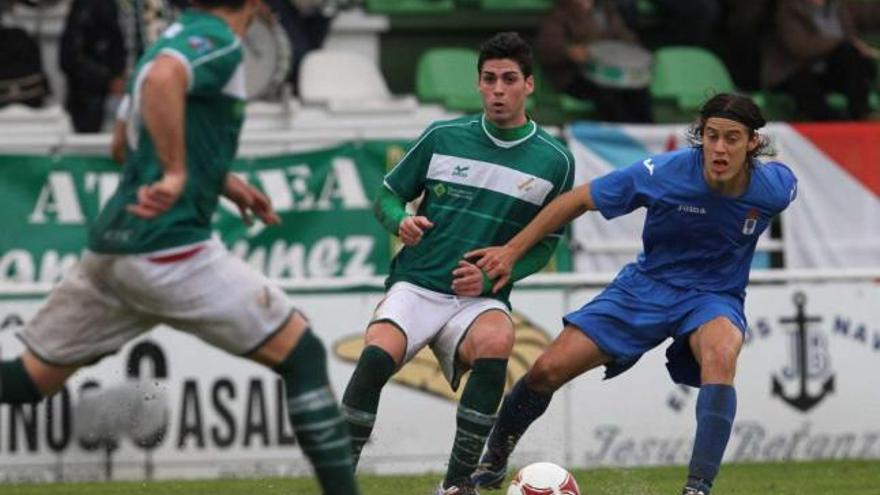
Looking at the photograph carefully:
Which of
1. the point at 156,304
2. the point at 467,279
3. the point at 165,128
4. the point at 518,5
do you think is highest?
the point at 165,128

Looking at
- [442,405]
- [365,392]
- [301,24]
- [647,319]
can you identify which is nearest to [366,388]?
[365,392]

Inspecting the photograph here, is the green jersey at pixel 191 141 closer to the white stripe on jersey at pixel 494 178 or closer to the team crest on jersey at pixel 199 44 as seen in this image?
the team crest on jersey at pixel 199 44

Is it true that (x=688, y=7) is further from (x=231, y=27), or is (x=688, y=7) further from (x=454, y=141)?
(x=231, y=27)

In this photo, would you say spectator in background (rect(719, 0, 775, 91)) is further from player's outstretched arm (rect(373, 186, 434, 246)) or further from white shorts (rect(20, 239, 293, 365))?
white shorts (rect(20, 239, 293, 365))

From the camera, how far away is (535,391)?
9.60m

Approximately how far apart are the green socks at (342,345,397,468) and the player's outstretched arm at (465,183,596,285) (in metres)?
0.59

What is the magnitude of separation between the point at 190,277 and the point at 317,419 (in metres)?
0.65

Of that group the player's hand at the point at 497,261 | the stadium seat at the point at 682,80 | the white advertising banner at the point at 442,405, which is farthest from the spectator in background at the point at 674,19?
the player's hand at the point at 497,261

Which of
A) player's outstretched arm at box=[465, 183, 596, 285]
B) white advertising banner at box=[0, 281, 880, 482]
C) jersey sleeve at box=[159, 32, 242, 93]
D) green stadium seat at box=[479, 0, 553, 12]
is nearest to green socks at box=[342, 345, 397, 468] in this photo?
player's outstretched arm at box=[465, 183, 596, 285]

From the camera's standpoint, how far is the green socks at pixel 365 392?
9.18m

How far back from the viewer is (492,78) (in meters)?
9.48

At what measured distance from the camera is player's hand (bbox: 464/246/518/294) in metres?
9.21

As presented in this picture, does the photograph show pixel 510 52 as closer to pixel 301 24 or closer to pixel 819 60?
pixel 301 24

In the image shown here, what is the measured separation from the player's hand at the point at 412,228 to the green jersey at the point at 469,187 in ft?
0.73
